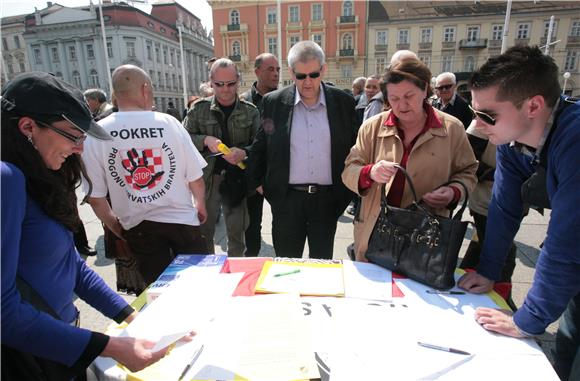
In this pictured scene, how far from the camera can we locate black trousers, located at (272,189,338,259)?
2.35 metres

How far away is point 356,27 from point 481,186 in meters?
36.9

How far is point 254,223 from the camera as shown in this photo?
10.6 ft

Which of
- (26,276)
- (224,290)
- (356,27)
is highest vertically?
(356,27)

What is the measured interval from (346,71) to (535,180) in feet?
Result: 123

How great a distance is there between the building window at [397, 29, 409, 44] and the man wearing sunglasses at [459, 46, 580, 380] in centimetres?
3788

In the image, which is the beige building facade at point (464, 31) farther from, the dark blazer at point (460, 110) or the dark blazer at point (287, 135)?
the dark blazer at point (287, 135)

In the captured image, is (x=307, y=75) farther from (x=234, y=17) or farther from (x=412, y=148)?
(x=234, y=17)

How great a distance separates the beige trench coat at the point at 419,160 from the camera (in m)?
1.69

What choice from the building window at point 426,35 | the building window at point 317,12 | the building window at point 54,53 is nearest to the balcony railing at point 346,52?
the building window at point 317,12

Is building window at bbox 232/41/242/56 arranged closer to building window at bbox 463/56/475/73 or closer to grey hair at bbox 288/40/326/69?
building window at bbox 463/56/475/73

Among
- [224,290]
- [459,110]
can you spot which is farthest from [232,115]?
[459,110]

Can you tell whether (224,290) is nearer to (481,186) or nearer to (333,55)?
(481,186)

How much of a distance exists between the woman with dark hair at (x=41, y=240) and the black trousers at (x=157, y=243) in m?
0.79

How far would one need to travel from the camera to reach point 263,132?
2436mm
